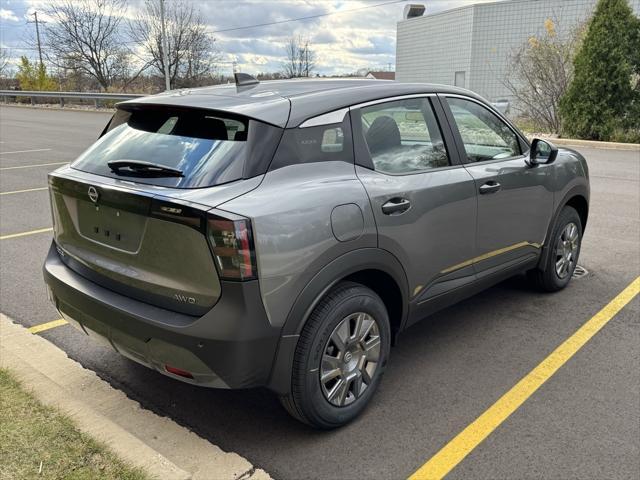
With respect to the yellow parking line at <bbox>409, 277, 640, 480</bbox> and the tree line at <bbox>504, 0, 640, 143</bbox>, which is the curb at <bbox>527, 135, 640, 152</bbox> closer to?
the tree line at <bbox>504, 0, 640, 143</bbox>

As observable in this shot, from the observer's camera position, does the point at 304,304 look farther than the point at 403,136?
No

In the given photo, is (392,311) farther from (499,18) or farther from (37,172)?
(499,18)

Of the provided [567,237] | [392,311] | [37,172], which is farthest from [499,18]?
[392,311]

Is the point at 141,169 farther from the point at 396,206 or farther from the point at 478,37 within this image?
the point at 478,37

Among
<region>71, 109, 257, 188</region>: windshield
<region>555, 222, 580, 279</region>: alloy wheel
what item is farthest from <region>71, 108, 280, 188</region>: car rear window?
<region>555, 222, 580, 279</region>: alloy wheel

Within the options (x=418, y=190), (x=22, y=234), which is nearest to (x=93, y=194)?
(x=418, y=190)

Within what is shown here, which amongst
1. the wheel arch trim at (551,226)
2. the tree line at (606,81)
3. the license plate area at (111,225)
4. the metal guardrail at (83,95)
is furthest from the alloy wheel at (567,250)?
the metal guardrail at (83,95)

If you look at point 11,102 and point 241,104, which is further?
point 11,102

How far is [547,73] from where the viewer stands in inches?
721

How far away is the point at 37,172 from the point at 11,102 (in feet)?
109

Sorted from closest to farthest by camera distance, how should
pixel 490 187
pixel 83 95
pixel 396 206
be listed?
pixel 396 206 → pixel 490 187 → pixel 83 95

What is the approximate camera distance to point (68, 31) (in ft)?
135

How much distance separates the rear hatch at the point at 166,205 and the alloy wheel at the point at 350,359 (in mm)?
680

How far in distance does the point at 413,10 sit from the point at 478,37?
26.9ft
